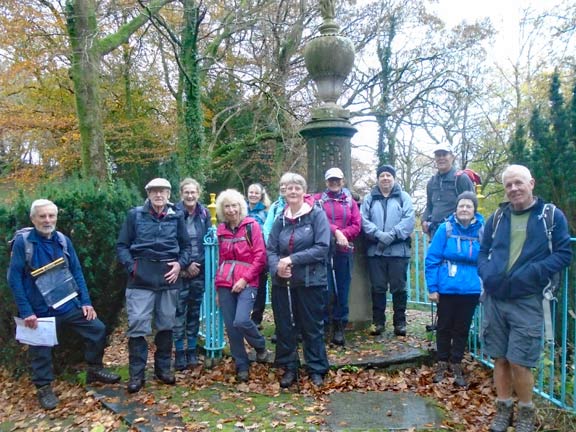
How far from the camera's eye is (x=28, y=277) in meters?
4.44

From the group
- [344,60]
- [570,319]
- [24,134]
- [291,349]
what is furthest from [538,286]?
[24,134]

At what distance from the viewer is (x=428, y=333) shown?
18.8 ft

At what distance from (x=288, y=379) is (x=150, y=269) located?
169 centimetres

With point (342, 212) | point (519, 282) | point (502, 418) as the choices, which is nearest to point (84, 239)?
point (342, 212)

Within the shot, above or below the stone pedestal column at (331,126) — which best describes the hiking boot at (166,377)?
below

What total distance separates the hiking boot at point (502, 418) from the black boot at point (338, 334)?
6.40ft

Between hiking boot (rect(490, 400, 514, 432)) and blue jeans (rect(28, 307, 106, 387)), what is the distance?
3659mm

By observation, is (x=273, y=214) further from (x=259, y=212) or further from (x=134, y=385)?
(x=134, y=385)

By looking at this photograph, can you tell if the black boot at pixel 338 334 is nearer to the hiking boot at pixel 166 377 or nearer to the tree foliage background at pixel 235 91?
the hiking boot at pixel 166 377

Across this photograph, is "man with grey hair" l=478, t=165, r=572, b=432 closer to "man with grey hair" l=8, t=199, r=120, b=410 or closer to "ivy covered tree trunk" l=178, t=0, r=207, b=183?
"man with grey hair" l=8, t=199, r=120, b=410

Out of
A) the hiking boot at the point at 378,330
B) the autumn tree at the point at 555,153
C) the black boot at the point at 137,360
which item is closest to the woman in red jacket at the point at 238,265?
the black boot at the point at 137,360

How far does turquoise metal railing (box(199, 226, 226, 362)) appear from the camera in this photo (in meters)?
5.14

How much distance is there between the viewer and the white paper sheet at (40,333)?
4387 millimetres

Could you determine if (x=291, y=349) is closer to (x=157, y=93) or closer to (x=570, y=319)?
(x=570, y=319)
